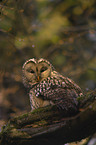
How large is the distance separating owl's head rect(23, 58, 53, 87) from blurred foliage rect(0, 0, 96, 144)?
41 cm

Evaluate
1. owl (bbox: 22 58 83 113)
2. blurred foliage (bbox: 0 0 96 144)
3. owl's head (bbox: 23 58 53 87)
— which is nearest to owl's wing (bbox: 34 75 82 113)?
owl (bbox: 22 58 83 113)

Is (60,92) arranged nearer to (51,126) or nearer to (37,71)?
(51,126)

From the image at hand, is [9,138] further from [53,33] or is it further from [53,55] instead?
[53,33]

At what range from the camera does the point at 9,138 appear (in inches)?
115

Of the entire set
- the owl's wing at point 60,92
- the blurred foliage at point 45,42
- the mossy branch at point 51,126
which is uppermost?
the blurred foliage at point 45,42

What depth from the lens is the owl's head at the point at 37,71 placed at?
149 inches

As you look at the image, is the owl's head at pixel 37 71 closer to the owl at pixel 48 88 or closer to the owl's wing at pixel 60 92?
the owl at pixel 48 88

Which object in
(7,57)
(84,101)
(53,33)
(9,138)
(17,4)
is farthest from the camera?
(53,33)

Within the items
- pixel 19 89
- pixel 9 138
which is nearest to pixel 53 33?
pixel 19 89

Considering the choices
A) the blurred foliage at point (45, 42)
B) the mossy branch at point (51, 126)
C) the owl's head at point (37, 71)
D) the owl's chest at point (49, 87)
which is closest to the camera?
the mossy branch at point (51, 126)

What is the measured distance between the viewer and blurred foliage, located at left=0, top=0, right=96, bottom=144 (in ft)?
17.1

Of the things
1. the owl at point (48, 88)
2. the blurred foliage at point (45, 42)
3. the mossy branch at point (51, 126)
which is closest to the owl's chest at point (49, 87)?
the owl at point (48, 88)

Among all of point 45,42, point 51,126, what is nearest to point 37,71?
point 51,126

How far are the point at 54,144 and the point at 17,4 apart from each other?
2018 millimetres
